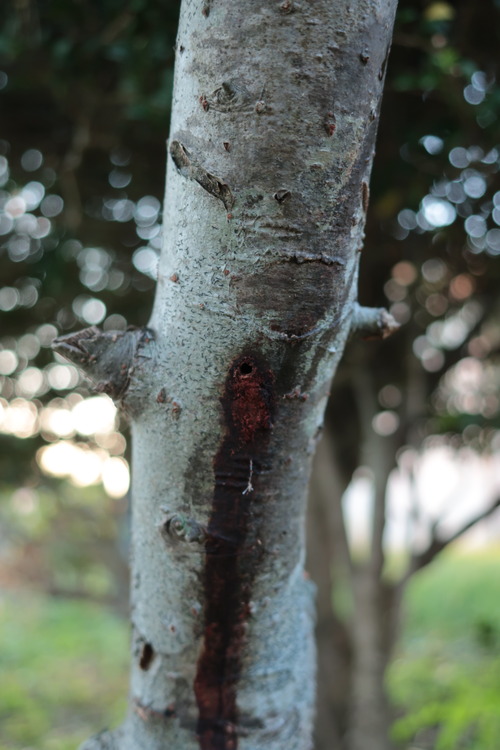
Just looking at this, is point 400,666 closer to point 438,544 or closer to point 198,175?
point 438,544

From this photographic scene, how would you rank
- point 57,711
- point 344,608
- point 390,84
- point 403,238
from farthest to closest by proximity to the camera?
1. point 344,608
2. point 57,711
3. point 403,238
4. point 390,84

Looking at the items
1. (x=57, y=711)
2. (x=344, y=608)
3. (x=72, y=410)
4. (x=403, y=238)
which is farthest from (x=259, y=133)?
(x=344, y=608)

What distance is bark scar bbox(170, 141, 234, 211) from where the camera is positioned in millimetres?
635

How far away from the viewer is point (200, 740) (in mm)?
830

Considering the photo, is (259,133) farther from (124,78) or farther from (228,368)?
(124,78)

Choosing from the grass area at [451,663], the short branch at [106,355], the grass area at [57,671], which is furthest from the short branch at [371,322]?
the grass area at [57,671]

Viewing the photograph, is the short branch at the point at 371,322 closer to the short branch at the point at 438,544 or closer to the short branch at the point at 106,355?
the short branch at the point at 106,355

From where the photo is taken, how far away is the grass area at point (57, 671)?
4.24 m

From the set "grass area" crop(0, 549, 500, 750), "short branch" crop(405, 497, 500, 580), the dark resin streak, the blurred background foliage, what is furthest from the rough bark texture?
"grass area" crop(0, 549, 500, 750)

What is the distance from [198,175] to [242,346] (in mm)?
188

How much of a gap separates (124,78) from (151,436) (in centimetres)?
145

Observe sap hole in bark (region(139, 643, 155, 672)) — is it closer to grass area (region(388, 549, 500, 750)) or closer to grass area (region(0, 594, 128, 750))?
grass area (region(388, 549, 500, 750))

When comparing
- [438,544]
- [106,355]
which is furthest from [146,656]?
[438,544]

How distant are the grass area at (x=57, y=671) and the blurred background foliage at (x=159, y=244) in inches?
2.1
